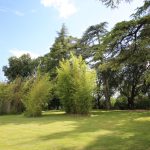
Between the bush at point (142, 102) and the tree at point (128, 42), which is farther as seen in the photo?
the bush at point (142, 102)

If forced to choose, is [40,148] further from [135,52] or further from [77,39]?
[77,39]

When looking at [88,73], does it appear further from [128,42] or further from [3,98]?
[128,42]

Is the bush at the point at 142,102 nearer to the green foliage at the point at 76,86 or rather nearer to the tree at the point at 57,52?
the tree at the point at 57,52

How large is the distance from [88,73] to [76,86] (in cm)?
134

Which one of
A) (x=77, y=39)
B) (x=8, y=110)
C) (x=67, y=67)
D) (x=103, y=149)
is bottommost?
(x=103, y=149)

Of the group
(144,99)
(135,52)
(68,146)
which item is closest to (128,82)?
(144,99)

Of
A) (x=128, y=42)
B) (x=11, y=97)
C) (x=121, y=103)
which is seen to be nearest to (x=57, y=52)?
(x=11, y=97)

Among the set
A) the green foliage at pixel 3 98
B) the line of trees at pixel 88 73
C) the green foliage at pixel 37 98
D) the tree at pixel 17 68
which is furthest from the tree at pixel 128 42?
the tree at pixel 17 68

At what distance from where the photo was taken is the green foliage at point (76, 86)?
25.2m

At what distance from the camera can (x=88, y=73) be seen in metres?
25.8

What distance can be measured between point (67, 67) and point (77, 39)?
14358mm

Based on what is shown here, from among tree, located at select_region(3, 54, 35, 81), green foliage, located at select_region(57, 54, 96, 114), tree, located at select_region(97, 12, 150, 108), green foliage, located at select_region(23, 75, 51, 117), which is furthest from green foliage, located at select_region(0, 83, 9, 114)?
tree, located at select_region(3, 54, 35, 81)

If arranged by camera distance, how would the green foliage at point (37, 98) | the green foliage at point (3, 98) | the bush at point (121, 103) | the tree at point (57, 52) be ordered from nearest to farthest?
the green foliage at point (37, 98), the green foliage at point (3, 98), the tree at point (57, 52), the bush at point (121, 103)

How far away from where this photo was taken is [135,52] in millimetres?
13148
